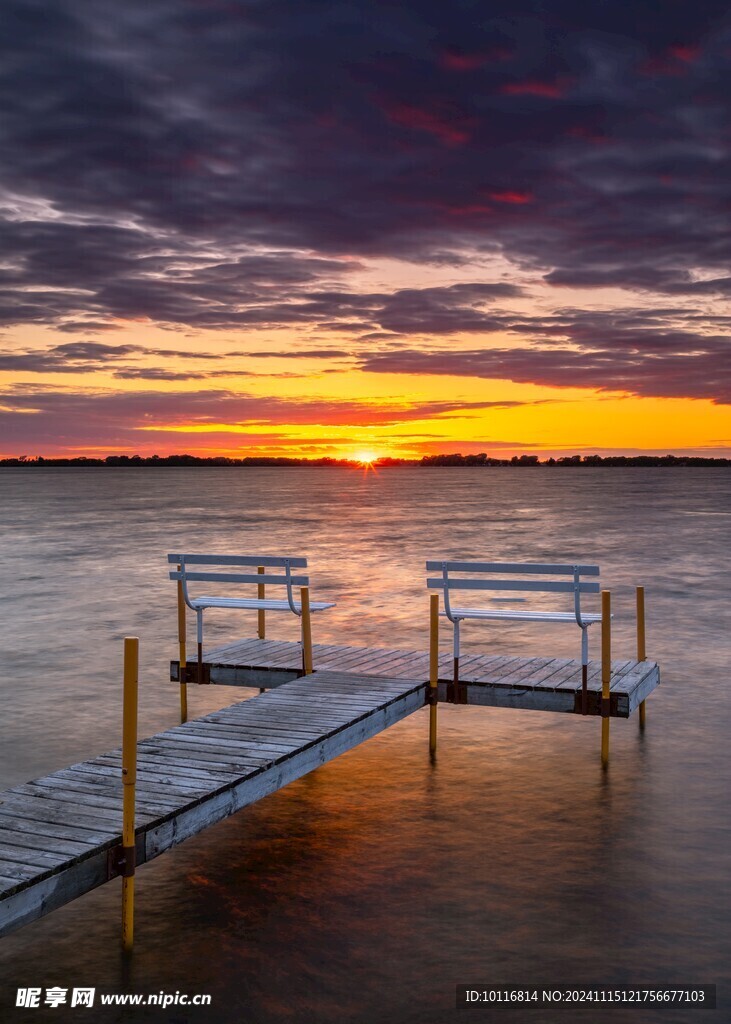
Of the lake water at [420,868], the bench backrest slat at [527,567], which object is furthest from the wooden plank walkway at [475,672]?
the bench backrest slat at [527,567]

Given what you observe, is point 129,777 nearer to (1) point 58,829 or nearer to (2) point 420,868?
(1) point 58,829

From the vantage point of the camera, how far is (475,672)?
11359mm

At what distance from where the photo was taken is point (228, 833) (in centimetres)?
895

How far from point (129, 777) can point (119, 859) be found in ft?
1.66

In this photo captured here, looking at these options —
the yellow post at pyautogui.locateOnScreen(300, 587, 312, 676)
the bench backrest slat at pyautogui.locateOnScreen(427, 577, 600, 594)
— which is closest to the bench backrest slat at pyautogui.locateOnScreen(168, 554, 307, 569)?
the yellow post at pyautogui.locateOnScreen(300, 587, 312, 676)

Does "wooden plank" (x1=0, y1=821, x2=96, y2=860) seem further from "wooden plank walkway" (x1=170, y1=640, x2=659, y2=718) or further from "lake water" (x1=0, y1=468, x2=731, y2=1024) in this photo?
"wooden plank walkway" (x1=170, y1=640, x2=659, y2=718)

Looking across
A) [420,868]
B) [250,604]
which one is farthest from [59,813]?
[250,604]

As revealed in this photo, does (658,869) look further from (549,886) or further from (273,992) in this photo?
(273,992)

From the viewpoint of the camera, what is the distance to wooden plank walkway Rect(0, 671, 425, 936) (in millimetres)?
5953

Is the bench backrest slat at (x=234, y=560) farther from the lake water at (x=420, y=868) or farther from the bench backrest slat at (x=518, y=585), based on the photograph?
the lake water at (x=420, y=868)

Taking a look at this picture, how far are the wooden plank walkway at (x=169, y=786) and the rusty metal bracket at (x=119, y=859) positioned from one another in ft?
0.09

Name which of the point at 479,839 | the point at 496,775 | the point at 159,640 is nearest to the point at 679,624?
the point at 159,640

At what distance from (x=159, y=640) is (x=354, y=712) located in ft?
36.9

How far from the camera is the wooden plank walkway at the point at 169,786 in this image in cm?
595
